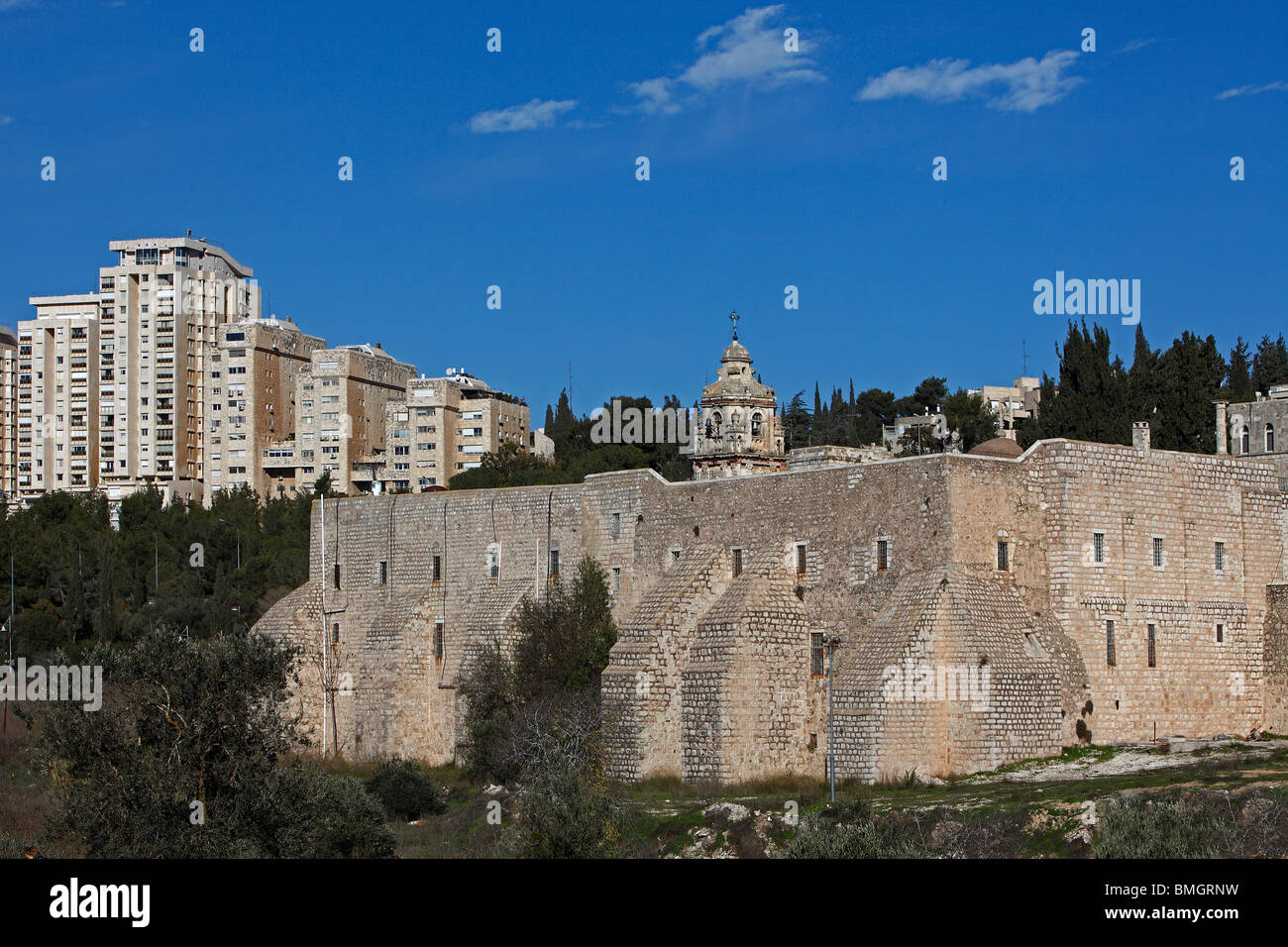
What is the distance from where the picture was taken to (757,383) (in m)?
46.1

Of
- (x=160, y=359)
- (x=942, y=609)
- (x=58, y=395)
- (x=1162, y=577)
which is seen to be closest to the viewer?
(x=942, y=609)

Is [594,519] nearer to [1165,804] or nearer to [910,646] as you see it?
[910,646]

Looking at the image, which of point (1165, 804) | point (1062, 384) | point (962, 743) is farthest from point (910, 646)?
point (1062, 384)

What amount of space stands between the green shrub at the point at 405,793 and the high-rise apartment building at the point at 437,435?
278 ft

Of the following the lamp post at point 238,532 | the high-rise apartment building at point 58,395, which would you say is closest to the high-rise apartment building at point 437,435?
the high-rise apartment building at point 58,395

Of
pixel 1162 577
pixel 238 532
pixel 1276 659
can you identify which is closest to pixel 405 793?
pixel 1162 577

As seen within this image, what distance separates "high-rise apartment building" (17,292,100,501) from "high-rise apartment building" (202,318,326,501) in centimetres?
1089

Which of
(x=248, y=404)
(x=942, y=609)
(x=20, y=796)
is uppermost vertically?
(x=248, y=404)

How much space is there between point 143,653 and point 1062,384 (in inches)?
1521

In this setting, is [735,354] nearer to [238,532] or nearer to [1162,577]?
[1162,577]

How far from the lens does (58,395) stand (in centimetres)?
13050

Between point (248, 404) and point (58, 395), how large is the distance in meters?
18.7

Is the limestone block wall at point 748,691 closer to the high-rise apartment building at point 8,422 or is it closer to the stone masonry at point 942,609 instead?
the stone masonry at point 942,609
